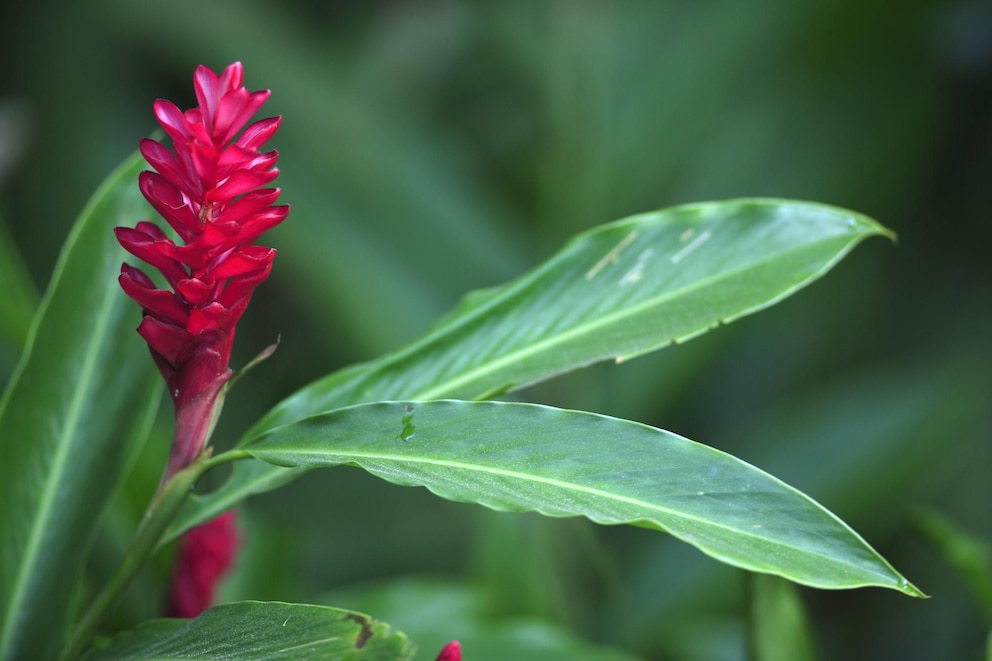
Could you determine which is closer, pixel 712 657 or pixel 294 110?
pixel 712 657

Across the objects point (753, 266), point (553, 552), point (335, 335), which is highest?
point (753, 266)

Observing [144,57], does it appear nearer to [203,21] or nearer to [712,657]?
[203,21]

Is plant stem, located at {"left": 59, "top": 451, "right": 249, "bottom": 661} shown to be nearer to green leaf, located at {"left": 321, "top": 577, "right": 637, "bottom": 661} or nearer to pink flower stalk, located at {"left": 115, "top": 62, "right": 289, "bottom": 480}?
pink flower stalk, located at {"left": 115, "top": 62, "right": 289, "bottom": 480}

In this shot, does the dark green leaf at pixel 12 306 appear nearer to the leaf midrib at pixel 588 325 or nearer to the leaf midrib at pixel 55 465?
the leaf midrib at pixel 55 465

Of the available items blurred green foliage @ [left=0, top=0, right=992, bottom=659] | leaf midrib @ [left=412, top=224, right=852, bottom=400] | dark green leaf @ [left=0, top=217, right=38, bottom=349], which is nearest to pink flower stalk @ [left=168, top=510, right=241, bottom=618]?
leaf midrib @ [left=412, top=224, right=852, bottom=400]

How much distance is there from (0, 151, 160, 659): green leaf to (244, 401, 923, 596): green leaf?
0.16m

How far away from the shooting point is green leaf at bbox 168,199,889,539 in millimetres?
505

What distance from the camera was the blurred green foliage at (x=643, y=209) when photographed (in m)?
1.41

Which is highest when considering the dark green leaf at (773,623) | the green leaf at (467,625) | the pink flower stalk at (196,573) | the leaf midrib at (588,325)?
the leaf midrib at (588,325)

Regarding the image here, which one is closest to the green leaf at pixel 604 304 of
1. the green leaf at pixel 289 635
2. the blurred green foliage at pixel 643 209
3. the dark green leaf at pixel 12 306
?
the green leaf at pixel 289 635

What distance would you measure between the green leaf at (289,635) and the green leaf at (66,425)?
16cm

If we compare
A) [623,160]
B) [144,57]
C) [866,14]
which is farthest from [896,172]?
[144,57]

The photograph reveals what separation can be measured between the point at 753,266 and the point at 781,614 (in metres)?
0.22

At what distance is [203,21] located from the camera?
177 cm
